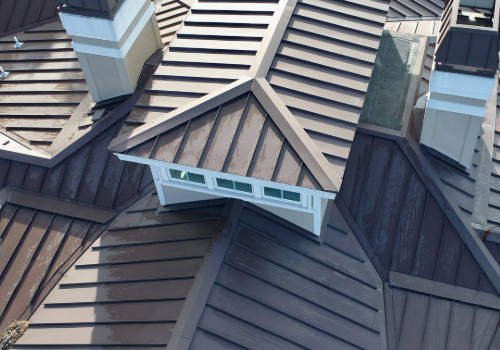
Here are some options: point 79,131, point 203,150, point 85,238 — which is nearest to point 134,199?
point 85,238

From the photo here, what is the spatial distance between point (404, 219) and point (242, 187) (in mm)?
5007

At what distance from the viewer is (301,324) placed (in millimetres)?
11703

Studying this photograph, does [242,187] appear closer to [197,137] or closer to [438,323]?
[197,137]

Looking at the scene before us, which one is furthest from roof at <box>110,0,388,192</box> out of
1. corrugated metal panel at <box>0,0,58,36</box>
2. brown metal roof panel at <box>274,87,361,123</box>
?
corrugated metal panel at <box>0,0,58,36</box>

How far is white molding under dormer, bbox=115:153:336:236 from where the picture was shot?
1085cm

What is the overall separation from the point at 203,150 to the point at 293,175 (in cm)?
216

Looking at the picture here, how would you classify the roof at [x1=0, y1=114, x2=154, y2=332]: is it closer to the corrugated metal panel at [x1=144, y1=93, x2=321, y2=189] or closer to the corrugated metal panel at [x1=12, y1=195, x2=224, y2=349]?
the corrugated metal panel at [x1=12, y1=195, x2=224, y2=349]

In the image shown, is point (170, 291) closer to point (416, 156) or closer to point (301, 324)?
point (301, 324)

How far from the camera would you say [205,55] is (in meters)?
12.8

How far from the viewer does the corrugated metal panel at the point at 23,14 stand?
20172mm

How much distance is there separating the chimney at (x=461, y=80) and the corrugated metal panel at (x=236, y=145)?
16.3 ft

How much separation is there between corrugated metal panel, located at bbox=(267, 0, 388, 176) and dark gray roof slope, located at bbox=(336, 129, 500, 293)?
2.35 meters

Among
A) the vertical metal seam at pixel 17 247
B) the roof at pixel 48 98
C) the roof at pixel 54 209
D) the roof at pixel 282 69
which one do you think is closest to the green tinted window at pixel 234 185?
the roof at pixel 282 69

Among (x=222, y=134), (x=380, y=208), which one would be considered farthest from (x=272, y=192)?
(x=380, y=208)
